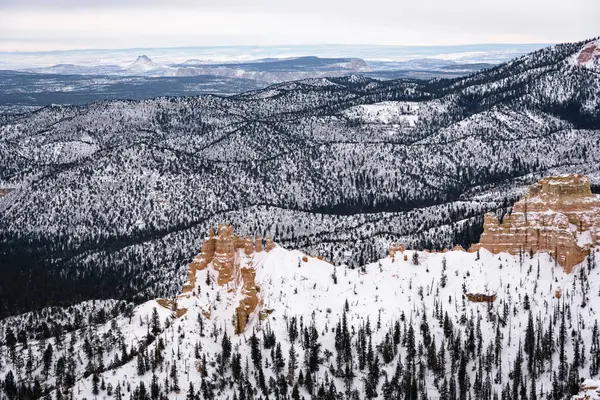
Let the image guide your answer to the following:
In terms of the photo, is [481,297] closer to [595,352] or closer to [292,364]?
[595,352]

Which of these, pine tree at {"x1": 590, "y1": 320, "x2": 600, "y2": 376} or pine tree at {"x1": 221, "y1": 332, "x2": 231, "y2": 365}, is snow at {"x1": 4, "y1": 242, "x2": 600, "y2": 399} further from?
pine tree at {"x1": 590, "y1": 320, "x2": 600, "y2": 376}

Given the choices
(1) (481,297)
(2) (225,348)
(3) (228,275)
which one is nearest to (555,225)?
(1) (481,297)

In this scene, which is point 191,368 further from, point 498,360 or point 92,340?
point 498,360

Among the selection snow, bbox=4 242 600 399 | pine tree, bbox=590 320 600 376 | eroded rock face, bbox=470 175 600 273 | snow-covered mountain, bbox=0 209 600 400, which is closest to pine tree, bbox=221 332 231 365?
snow-covered mountain, bbox=0 209 600 400

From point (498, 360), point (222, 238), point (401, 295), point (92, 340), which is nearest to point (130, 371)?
point (92, 340)

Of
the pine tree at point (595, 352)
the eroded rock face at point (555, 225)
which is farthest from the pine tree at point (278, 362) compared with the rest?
the pine tree at point (595, 352)

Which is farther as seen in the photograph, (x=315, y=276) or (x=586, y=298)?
(x=315, y=276)
